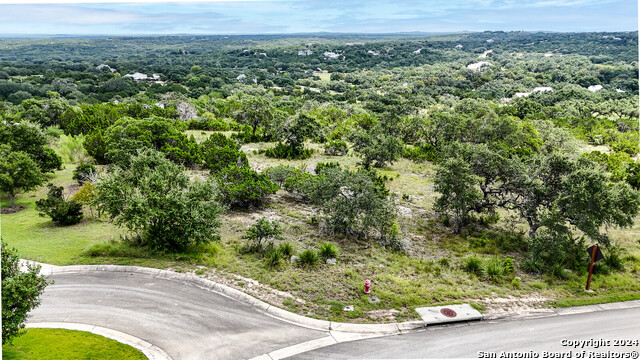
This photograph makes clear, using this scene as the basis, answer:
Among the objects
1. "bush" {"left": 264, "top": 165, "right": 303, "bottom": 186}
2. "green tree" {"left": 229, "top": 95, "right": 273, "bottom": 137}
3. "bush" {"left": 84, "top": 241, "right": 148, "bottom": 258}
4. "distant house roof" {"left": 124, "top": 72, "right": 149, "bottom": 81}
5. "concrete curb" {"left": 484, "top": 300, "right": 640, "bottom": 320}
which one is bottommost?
"concrete curb" {"left": 484, "top": 300, "right": 640, "bottom": 320}

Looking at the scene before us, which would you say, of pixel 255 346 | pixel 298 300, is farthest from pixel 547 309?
pixel 255 346

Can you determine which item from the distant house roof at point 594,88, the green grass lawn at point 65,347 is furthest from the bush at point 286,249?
the distant house roof at point 594,88

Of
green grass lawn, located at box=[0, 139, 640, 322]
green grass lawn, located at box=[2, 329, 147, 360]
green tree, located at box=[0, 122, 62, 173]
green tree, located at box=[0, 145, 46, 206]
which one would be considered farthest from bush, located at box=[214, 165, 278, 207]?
green tree, located at box=[0, 122, 62, 173]

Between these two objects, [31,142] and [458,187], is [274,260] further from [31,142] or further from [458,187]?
[31,142]

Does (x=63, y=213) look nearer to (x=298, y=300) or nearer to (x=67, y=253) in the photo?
(x=67, y=253)

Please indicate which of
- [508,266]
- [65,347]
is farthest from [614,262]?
[65,347]

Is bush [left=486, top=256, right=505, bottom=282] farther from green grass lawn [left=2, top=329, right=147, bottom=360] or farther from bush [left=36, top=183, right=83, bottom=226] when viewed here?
bush [left=36, top=183, right=83, bottom=226]

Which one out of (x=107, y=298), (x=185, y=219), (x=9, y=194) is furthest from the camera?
(x=9, y=194)
